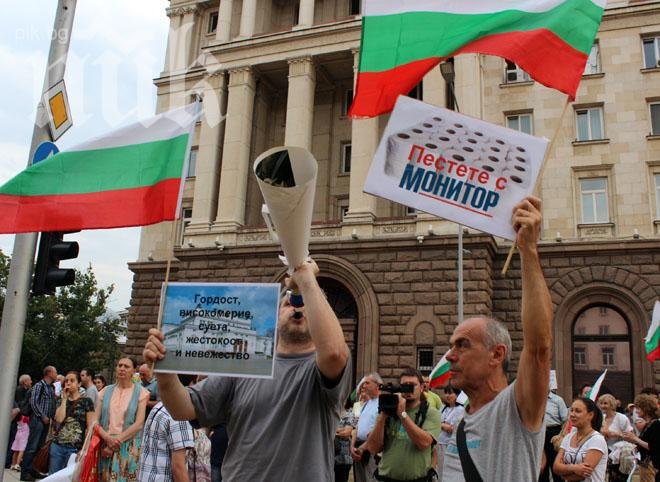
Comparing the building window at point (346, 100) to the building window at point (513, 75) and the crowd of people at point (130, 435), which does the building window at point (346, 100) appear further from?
the crowd of people at point (130, 435)

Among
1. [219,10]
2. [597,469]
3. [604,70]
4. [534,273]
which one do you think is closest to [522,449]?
[534,273]

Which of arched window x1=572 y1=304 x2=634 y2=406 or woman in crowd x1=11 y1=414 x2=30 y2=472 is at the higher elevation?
arched window x1=572 y1=304 x2=634 y2=406

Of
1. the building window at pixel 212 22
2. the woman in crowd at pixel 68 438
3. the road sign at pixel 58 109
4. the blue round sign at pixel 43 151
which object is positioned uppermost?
the building window at pixel 212 22

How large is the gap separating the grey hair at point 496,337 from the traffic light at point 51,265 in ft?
14.4

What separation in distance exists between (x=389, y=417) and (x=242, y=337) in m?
3.82

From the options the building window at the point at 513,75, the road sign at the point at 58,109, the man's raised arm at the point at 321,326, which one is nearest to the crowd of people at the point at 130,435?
the road sign at the point at 58,109

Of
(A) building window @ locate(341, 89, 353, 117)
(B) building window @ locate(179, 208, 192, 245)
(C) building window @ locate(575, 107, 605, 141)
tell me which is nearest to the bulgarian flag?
(C) building window @ locate(575, 107, 605, 141)

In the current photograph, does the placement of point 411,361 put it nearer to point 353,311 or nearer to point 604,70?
point 353,311

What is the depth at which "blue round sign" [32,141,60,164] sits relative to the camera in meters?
6.09

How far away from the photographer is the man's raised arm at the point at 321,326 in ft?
8.49

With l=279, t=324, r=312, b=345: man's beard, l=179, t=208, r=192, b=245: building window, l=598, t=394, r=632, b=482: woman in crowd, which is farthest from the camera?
l=179, t=208, r=192, b=245: building window

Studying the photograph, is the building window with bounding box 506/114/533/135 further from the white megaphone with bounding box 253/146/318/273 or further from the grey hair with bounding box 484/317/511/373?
the white megaphone with bounding box 253/146/318/273

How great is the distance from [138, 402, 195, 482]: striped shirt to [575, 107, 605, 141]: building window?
19.7 meters

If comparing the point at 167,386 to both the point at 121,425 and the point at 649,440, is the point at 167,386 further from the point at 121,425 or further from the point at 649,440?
the point at 649,440
